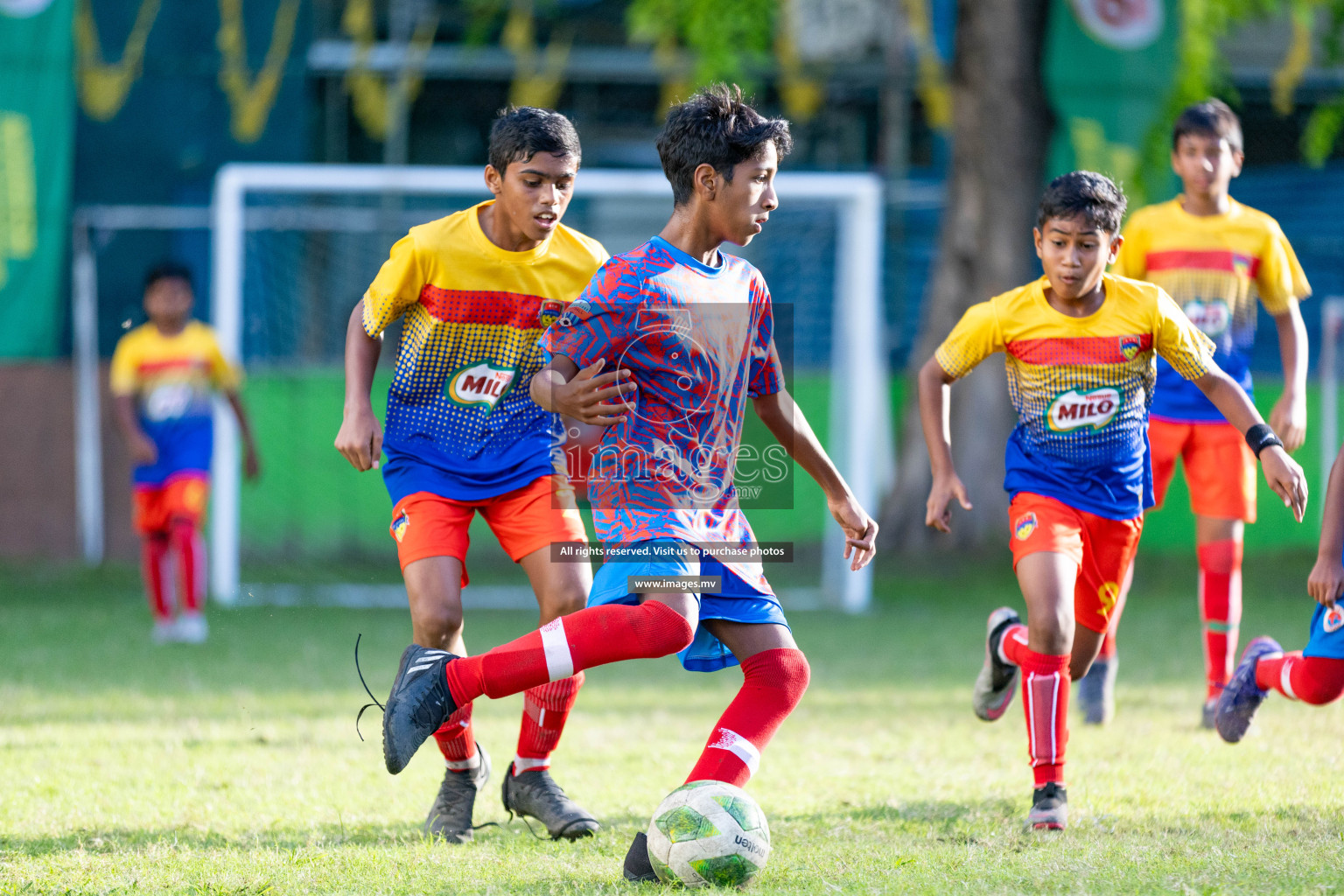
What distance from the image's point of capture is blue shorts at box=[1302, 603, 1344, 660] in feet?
12.8

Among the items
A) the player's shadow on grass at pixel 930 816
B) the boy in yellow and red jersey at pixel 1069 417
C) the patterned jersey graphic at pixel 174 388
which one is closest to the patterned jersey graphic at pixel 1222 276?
the boy in yellow and red jersey at pixel 1069 417

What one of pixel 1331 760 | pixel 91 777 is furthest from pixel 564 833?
pixel 1331 760

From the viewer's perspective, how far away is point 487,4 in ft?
40.1

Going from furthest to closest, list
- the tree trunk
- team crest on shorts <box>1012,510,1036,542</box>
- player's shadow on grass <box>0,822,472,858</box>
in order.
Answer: the tree trunk, team crest on shorts <box>1012,510,1036,542</box>, player's shadow on grass <box>0,822,472,858</box>

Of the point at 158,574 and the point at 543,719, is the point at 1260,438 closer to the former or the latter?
the point at 543,719

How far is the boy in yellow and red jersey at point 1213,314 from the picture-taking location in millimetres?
5188

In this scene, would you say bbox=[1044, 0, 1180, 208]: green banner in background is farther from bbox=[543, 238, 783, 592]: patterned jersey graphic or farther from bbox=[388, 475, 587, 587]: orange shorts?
bbox=[543, 238, 783, 592]: patterned jersey graphic

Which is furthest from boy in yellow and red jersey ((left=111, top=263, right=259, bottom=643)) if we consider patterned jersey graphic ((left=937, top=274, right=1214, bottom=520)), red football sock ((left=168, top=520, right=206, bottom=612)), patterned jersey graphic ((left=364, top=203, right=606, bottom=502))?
patterned jersey graphic ((left=937, top=274, right=1214, bottom=520))

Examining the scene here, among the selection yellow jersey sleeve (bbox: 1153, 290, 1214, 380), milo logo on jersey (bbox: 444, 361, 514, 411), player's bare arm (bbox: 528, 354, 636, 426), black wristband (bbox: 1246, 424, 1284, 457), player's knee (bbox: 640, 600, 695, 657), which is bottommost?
player's knee (bbox: 640, 600, 695, 657)

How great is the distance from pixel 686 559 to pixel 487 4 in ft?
32.7

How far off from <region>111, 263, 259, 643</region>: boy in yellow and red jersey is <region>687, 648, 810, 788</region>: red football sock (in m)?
5.14

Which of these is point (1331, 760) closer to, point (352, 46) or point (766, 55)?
point (766, 55)

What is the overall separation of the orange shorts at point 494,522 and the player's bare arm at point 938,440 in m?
0.94

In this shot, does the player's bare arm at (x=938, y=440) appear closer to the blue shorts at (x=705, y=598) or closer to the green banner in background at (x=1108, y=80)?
the blue shorts at (x=705, y=598)
